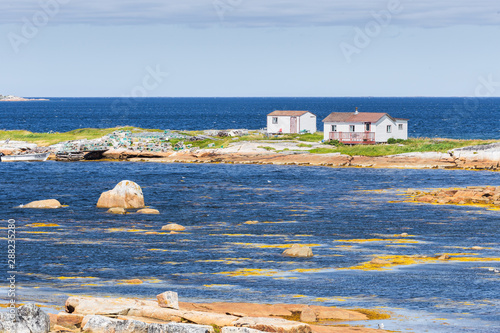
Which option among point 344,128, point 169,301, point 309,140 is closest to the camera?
point 169,301

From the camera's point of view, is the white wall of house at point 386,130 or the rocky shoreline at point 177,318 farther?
the white wall of house at point 386,130

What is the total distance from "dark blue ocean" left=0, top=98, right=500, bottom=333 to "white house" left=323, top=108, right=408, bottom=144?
886 inches

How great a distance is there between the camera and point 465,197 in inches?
2184

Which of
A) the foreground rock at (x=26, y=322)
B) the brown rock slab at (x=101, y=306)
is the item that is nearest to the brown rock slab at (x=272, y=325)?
the brown rock slab at (x=101, y=306)

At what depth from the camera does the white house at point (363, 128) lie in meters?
95.2

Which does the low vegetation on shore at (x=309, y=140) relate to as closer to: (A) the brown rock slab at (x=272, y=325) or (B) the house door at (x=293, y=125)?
(B) the house door at (x=293, y=125)

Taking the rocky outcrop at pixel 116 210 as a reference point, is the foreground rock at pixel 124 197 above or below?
above

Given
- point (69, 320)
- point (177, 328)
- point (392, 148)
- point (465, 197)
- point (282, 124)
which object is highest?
point (282, 124)

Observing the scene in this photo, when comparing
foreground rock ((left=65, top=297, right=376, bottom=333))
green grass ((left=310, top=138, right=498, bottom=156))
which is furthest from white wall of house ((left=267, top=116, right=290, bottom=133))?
foreground rock ((left=65, top=297, right=376, bottom=333))

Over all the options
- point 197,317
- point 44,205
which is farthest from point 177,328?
point 44,205

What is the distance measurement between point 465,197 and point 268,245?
24.4 metres

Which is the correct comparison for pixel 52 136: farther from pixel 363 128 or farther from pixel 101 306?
pixel 101 306

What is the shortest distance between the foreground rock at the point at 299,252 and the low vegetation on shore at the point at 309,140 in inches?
2226

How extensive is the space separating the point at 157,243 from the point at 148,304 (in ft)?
57.1
